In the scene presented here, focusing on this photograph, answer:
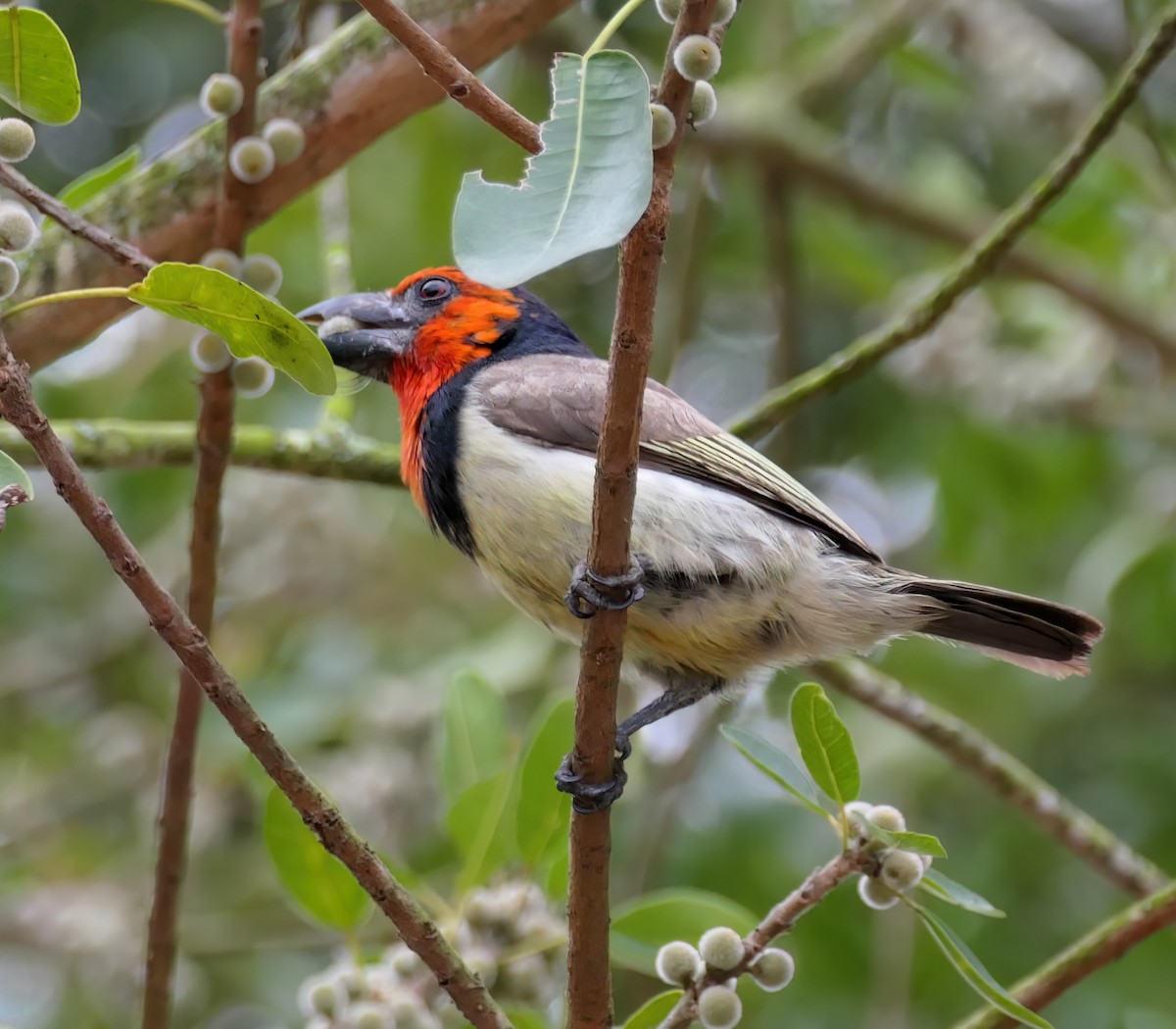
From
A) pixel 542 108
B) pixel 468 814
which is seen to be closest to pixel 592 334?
pixel 542 108

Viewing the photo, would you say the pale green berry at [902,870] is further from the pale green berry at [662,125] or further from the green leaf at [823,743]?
the pale green berry at [662,125]

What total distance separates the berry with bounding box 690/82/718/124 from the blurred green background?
2.55 m

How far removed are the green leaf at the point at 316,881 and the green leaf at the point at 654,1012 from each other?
0.81 metres

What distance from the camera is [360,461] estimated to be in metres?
3.22

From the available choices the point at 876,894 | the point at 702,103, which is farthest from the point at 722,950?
the point at 702,103

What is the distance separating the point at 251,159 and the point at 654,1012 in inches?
58.1

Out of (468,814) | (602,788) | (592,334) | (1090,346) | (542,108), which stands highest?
(542,108)

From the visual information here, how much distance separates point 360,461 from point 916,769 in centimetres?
226

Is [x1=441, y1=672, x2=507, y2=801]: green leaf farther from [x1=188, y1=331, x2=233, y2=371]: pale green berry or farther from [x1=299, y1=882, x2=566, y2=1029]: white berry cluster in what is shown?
[x1=188, y1=331, x2=233, y2=371]: pale green berry

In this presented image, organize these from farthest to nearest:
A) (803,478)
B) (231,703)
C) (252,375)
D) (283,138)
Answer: (803,478) → (283,138) → (252,375) → (231,703)

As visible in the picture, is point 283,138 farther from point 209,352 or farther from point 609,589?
point 609,589

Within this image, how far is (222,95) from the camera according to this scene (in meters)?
2.37

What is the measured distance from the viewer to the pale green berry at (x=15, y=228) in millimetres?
1773

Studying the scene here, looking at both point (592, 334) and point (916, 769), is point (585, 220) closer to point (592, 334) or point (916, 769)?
point (916, 769)
